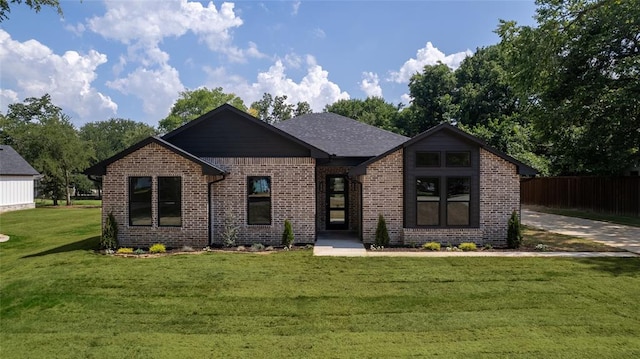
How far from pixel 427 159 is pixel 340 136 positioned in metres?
4.35

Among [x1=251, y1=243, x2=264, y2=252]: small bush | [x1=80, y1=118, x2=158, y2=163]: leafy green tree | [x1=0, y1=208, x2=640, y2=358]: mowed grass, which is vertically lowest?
[x1=0, y1=208, x2=640, y2=358]: mowed grass

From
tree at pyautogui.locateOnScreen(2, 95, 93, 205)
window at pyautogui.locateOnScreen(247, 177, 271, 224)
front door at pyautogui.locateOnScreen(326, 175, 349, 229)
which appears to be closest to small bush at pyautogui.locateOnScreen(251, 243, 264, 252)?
window at pyautogui.locateOnScreen(247, 177, 271, 224)

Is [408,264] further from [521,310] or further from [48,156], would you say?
[48,156]

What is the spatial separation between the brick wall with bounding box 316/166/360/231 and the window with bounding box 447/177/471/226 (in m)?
3.61

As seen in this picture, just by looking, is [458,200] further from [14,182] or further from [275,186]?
[14,182]

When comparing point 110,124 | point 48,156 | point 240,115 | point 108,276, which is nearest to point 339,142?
point 240,115

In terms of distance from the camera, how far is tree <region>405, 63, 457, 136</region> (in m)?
34.6

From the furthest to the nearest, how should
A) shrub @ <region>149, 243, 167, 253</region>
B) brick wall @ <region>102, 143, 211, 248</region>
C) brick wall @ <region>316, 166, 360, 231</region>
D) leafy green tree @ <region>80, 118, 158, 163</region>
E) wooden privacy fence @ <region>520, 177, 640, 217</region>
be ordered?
leafy green tree @ <region>80, 118, 158, 163</region> < wooden privacy fence @ <region>520, 177, 640, 217</region> < brick wall @ <region>316, 166, 360, 231</region> < brick wall @ <region>102, 143, 211, 248</region> < shrub @ <region>149, 243, 167, 253</region>

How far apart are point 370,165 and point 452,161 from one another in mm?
2609

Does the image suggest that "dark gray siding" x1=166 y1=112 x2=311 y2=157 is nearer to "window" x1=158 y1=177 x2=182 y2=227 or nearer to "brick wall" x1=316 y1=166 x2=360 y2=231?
"window" x1=158 y1=177 x2=182 y2=227

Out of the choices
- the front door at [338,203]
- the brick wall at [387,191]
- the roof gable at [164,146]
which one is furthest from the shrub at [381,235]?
the roof gable at [164,146]

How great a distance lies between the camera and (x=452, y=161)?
1221 centimetres

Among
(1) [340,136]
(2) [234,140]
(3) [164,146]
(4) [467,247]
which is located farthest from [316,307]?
(1) [340,136]

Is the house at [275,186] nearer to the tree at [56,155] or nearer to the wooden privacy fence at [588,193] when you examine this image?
the wooden privacy fence at [588,193]
